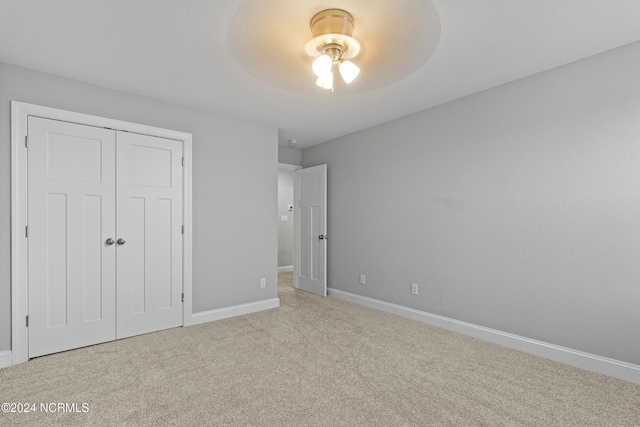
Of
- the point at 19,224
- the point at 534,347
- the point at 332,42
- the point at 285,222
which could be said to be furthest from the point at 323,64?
the point at 285,222

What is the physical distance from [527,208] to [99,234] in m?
3.92

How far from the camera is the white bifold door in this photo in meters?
2.65

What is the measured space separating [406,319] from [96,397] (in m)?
2.96

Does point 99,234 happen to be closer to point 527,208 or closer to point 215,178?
point 215,178

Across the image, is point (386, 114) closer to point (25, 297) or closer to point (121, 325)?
point (121, 325)

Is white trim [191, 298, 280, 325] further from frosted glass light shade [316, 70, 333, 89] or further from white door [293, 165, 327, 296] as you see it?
frosted glass light shade [316, 70, 333, 89]

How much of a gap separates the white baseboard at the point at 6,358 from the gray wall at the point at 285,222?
488 cm

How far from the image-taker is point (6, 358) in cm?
246

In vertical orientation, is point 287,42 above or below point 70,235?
above

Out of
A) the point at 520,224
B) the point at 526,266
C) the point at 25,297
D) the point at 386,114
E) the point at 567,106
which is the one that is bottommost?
the point at 25,297

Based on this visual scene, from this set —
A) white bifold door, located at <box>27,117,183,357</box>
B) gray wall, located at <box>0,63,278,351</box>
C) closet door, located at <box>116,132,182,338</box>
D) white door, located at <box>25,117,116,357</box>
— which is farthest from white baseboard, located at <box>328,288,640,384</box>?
white door, located at <box>25,117,116,357</box>

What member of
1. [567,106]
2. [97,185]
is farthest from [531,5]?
[97,185]

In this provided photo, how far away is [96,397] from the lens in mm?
2031

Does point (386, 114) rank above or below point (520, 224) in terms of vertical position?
above
